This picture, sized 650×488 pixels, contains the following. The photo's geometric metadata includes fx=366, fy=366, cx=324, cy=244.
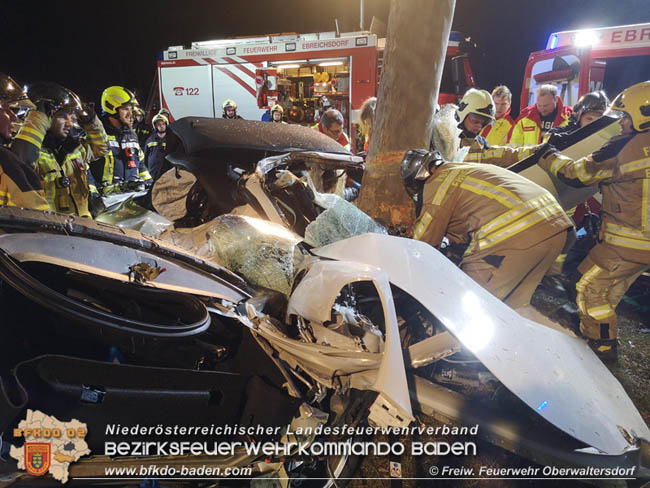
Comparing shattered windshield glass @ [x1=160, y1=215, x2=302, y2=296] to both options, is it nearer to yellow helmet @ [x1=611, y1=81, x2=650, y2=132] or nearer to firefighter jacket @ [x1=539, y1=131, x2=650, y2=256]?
firefighter jacket @ [x1=539, y1=131, x2=650, y2=256]

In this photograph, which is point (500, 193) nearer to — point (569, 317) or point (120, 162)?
point (569, 317)

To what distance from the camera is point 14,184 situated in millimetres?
2303

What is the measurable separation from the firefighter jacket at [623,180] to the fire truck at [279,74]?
229 inches

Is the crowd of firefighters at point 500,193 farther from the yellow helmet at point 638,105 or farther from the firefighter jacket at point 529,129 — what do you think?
the firefighter jacket at point 529,129

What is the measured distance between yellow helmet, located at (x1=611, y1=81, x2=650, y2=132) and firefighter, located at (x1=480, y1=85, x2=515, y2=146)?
2.62 m

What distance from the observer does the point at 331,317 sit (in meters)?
1.36

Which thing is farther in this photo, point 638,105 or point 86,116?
point 86,116

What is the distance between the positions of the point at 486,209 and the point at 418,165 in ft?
1.78

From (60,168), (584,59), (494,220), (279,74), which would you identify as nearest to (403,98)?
(494,220)

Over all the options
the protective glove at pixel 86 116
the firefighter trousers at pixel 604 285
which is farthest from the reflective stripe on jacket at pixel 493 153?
the protective glove at pixel 86 116

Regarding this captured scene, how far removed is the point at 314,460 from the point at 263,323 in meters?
0.51

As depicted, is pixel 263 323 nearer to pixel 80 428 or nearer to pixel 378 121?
pixel 80 428

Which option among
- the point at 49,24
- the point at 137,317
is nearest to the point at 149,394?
the point at 137,317

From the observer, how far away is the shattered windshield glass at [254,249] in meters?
1.85
